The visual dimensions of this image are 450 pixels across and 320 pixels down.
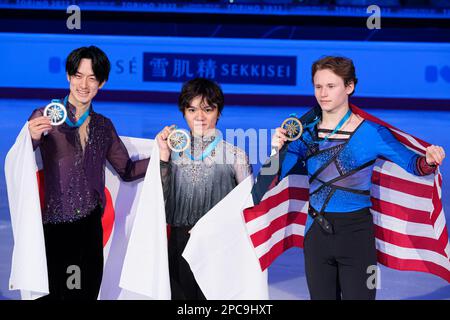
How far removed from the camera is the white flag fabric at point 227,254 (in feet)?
11.5

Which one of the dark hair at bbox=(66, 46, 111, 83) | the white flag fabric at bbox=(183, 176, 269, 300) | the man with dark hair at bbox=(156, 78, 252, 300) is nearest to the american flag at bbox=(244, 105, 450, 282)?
the white flag fabric at bbox=(183, 176, 269, 300)

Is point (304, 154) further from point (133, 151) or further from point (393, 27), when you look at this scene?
point (393, 27)

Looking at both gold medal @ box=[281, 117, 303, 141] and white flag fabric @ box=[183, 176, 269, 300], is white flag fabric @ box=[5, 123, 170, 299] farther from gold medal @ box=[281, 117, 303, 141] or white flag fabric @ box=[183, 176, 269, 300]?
gold medal @ box=[281, 117, 303, 141]

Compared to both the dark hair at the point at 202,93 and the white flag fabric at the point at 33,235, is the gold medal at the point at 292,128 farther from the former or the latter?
the white flag fabric at the point at 33,235

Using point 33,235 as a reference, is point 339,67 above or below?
above

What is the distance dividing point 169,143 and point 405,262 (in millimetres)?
1189

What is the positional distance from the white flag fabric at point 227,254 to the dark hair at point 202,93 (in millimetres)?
351

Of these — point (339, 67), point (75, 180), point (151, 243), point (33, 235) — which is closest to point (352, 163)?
point (339, 67)

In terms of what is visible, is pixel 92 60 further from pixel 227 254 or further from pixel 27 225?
pixel 227 254

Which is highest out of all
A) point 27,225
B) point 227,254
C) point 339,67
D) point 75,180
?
point 339,67

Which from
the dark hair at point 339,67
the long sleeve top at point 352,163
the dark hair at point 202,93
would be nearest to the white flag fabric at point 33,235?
the dark hair at point 202,93

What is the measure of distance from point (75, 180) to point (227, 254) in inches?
27.4

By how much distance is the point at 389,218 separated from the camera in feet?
12.1
